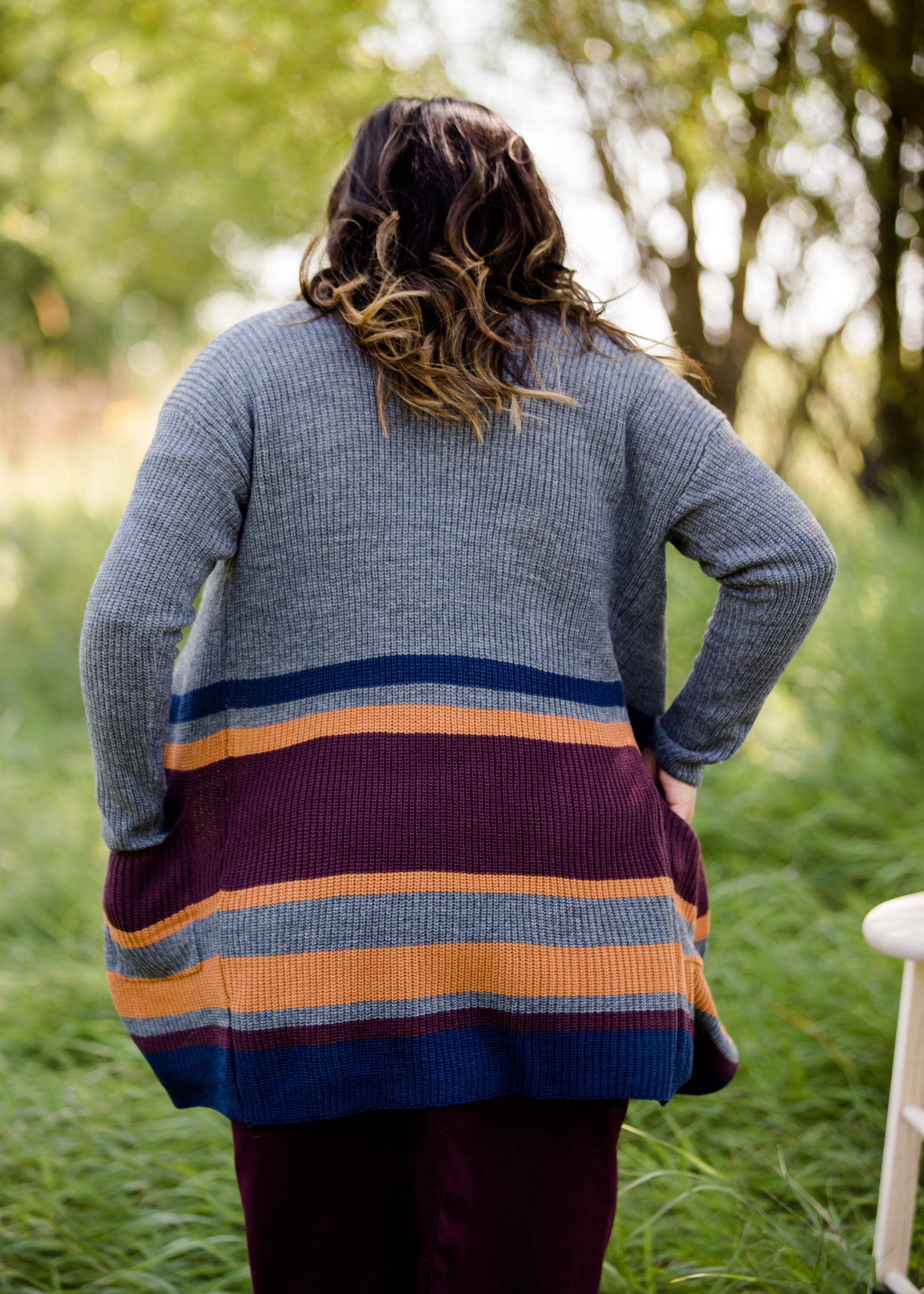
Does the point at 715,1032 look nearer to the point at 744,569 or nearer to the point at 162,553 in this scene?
the point at 744,569

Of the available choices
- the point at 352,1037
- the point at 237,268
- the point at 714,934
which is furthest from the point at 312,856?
the point at 237,268

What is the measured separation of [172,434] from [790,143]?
13.8ft

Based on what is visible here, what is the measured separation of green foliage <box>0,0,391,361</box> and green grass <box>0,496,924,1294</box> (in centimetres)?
157

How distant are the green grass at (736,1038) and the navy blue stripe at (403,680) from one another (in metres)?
0.96

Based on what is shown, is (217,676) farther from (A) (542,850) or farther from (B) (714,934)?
(B) (714,934)

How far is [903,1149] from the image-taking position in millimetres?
1620

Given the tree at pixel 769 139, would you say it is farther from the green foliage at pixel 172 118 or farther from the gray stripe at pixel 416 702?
the gray stripe at pixel 416 702

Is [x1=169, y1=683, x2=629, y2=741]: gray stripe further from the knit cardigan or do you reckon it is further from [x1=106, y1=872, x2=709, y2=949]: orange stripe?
[x1=106, y1=872, x2=709, y2=949]: orange stripe

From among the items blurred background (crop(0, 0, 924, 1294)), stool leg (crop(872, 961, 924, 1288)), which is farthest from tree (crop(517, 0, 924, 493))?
stool leg (crop(872, 961, 924, 1288))

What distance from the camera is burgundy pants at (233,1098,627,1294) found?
1.12 meters

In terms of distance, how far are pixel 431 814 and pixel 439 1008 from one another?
0.19 m

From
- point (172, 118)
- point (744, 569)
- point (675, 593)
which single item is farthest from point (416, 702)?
point (172, 118)

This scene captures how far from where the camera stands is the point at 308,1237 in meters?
1.16

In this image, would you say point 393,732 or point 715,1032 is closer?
A: point 393,732
